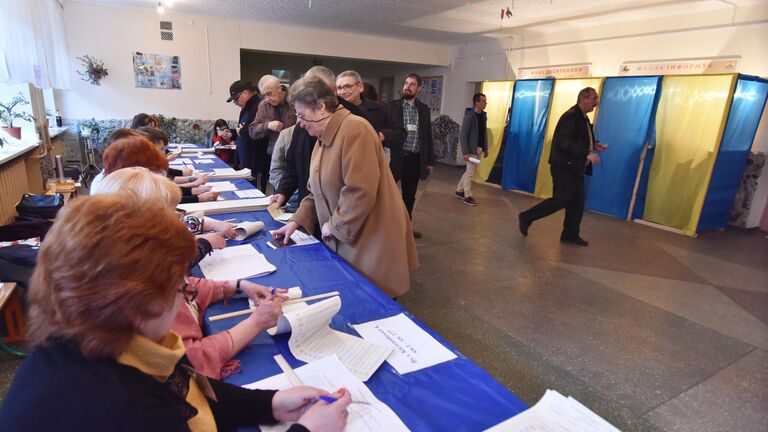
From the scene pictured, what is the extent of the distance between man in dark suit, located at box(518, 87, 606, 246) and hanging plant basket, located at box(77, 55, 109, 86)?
684 centimetres

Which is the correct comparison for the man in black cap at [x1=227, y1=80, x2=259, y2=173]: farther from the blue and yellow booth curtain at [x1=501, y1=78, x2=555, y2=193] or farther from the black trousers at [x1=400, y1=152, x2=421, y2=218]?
the blue and yellow booth curtain at [x1=501, y1=78, x2=555, y2=193]

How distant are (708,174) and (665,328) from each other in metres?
3.02

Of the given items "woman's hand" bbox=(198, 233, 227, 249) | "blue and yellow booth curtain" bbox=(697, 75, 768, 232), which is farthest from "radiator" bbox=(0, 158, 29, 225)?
"blue and yellow booth curtain" bbox=(697, 75, 768, 232)

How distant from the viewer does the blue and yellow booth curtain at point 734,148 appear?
4.58m

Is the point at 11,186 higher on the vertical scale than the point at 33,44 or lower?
lower

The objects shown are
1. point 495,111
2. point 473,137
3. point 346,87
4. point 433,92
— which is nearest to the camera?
point 346,87

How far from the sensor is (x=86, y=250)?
533 mm

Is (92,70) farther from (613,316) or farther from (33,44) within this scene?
(613,316)

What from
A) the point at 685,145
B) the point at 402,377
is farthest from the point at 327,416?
the point at 685,145

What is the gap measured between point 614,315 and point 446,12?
5.07m

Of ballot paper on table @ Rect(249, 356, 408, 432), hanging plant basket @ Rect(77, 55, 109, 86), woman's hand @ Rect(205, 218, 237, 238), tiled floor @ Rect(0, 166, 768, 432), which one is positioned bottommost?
tiled floor @ Rect(0, 166, 768, 432)

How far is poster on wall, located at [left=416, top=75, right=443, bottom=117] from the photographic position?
988 centimetres

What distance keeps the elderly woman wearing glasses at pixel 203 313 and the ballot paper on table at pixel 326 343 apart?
91 mm

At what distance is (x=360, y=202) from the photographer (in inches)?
65.2
